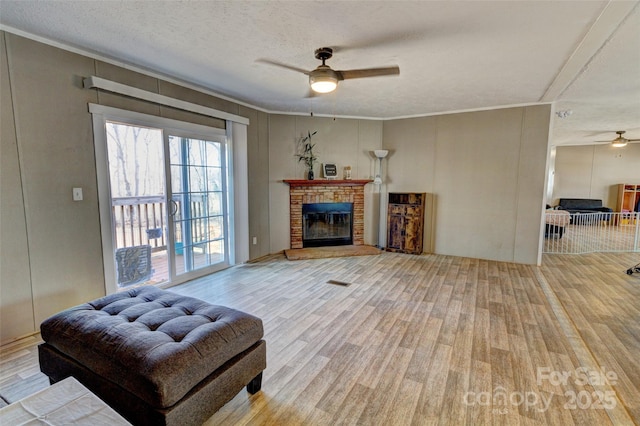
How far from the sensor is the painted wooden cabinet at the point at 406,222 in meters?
5.51

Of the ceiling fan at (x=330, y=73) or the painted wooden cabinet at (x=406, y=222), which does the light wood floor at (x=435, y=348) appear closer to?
the painted wooden cabinet at (x=406, y=222)

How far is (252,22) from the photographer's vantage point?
7.75ft

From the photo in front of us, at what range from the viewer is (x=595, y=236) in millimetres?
7137

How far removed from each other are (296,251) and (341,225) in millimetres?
1089

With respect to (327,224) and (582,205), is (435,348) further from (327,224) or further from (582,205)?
(582,205)

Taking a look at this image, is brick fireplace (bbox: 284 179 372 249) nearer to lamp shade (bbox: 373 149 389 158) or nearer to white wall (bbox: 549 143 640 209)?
lamp shade (bbox: 373 149 389 158)

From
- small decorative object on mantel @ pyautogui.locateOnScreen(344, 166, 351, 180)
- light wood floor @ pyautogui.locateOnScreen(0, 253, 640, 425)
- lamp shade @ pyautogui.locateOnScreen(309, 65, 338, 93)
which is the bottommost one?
light wood floor @ pyautogui.locateOnScreen(0, 253, 640, 425)

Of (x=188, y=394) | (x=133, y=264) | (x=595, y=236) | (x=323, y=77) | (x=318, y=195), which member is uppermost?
(x=323, y=77)

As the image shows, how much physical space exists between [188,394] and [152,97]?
3204mm

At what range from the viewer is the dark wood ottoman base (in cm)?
146

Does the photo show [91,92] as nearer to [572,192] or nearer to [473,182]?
[473,182]

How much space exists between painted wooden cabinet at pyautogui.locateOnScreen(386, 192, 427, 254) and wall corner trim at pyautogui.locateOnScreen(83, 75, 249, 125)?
3179 millimetres

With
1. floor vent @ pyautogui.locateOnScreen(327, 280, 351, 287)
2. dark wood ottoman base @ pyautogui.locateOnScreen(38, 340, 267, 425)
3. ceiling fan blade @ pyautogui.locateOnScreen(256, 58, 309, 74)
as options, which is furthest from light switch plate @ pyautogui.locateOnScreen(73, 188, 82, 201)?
floor vent @ pyautogui.locateOnScreen(327, 280, 351, 287)

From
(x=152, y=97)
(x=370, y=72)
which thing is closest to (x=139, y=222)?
(x=152, y=97)
